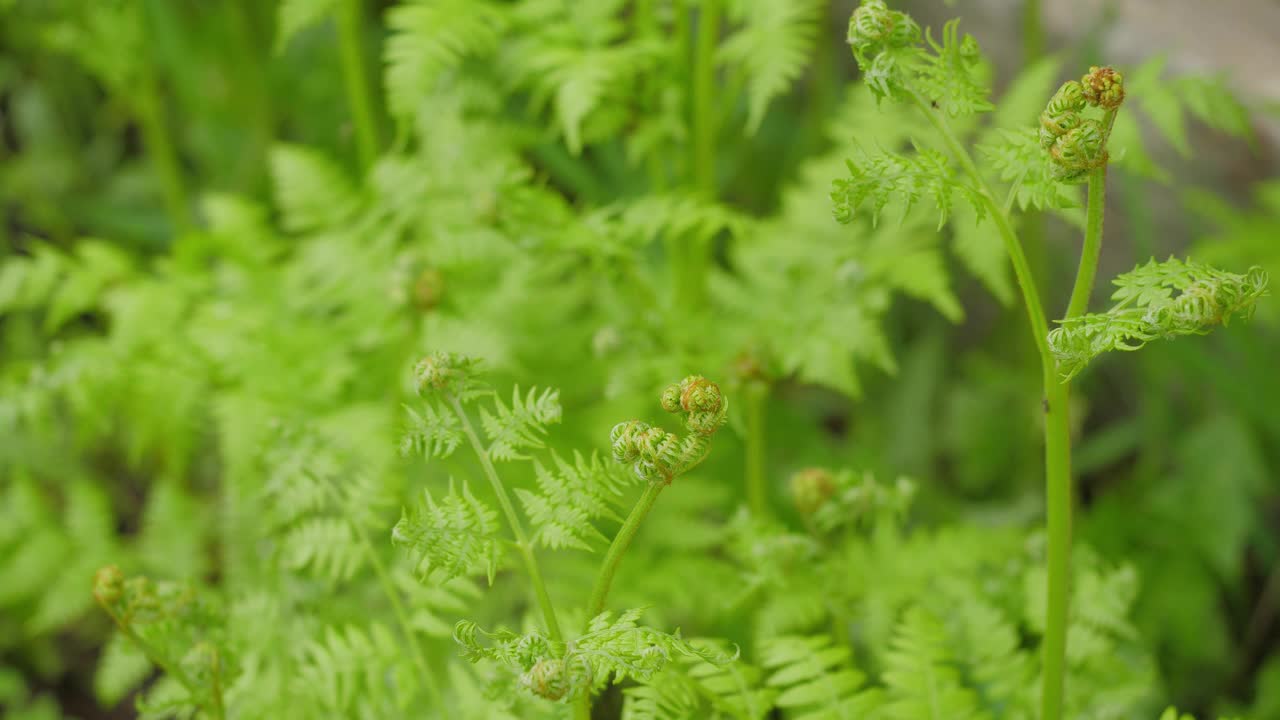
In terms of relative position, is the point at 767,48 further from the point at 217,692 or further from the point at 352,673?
the point at 217,692

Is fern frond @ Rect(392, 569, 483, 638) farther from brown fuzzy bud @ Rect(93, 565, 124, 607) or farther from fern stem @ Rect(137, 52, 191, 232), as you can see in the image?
fern stem @ Rect(137, 52, 191, 232)

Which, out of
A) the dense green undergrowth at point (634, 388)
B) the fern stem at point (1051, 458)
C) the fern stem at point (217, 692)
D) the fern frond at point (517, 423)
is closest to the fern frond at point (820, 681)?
the dense green undergrowth at point (634, 388)

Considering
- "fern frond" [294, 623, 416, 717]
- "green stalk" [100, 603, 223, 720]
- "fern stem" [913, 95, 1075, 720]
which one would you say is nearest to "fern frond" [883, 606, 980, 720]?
"fern stem" [913, 95, 1075, 720]

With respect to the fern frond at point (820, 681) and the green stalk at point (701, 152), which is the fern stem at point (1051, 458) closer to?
the fern frond at point (820, 681)

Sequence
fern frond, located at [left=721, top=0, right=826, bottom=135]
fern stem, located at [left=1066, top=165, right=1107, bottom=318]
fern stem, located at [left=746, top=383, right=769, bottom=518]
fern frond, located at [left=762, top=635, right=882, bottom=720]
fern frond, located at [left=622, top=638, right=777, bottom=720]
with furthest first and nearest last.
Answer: fern stem, located at [left=746, top=383, right=769, bottom=518], fern frond, located at [left=721, top=0, right=826, bottom=135], fern frond, located at [left=762, top=635, right=882, bottom=720], fern frond, located at [left=622, top=638, right=777, bottom=720], fern stem, located at [left=1066, top=165, right=1107, bottom=318]

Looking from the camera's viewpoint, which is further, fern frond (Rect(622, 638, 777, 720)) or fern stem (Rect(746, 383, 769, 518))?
fern stem (Rect(746, 383, 769, 518))

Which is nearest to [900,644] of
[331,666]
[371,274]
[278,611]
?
[331,666]
